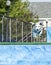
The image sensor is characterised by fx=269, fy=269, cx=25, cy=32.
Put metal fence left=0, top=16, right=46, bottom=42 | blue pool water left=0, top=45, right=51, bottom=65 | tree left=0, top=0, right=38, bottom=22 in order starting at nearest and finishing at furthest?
blue pool water left=0, top=45, right=51, bottom=65
metal fence left=0, top=16, right=46, bottom=42
tree left=0, top=0, right=38, bottom=22

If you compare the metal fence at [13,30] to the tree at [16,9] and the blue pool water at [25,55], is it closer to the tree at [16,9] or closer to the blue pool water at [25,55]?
the tree at [16,9]

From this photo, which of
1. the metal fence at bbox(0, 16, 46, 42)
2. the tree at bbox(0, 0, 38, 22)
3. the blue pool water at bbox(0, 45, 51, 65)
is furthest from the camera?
the tree at bbox(0, 0, 38, 22)

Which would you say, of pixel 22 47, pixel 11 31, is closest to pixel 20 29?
pixel 11 31

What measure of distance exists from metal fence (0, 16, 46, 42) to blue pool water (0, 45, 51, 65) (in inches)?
178

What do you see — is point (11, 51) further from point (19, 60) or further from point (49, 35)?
point (49, 35)

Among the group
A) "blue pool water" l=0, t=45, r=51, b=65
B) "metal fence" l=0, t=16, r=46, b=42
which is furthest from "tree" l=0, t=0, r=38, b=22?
"blue pool water" l=0, t=45, r=51, b=65

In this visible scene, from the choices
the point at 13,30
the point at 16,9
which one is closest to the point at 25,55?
the point at 13,30

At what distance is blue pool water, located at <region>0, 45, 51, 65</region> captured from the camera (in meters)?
8.78

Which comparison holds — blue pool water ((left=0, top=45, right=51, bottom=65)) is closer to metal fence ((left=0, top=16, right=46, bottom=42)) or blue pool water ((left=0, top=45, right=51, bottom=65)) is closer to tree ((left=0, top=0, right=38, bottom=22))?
metal fence ((left=0, top=16, right=46, bottom=42))

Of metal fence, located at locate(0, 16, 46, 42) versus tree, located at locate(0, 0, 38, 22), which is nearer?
metal fence, located at locate(0, 16, 46, 42)

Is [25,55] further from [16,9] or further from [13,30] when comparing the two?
[16,9]

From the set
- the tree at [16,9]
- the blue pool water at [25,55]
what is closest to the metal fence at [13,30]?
the tree at [16,9]

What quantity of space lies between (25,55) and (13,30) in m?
6.32

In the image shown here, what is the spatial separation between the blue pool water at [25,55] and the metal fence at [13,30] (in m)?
4.53
